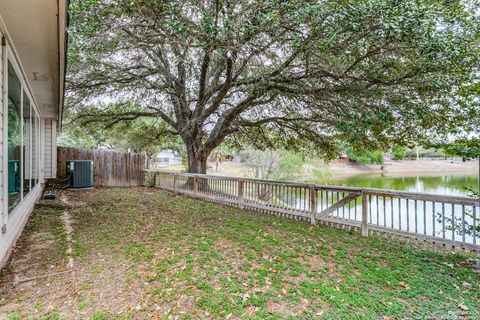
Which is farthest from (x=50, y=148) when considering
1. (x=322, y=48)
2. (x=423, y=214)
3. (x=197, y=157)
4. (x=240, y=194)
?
(x=423, y=214)

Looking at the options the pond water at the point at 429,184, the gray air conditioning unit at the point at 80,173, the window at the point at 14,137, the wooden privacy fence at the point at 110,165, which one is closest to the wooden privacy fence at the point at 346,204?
the wooden privacy fence at the point at 110,165

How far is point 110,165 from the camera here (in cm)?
1136

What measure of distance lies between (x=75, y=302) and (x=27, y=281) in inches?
32.1

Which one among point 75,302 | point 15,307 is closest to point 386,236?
point 75,302

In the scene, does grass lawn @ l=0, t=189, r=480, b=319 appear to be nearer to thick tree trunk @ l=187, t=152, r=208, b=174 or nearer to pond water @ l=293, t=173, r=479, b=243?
pond water @ l=293, t=173, r=479, b=243

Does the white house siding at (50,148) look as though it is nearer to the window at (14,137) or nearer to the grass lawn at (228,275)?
the grass lawn at (228,275)

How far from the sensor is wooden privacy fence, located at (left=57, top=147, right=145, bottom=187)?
10.5 meters

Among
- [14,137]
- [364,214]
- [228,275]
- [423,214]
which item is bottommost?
[228,275]

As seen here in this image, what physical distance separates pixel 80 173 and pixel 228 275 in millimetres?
9009

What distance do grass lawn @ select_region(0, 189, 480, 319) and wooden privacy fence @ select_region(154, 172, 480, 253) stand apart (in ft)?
1.14

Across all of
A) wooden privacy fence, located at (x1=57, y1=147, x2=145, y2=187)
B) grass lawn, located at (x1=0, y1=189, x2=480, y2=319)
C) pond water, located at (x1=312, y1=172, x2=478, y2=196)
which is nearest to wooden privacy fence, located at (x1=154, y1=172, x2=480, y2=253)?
grass lawn, located at (x1=0, y1=189, x2=480, y2=319)

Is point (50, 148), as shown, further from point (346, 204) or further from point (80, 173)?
point (346, 204)

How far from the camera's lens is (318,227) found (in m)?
5.58

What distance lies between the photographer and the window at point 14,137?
3.53 meters
